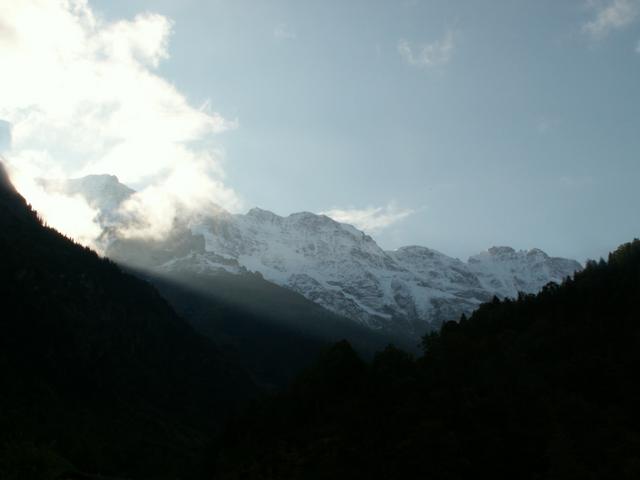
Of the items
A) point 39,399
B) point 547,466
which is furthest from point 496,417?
point 39,399

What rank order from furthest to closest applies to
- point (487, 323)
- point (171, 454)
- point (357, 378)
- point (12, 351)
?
point (12, 351) → point (171, 454) → point (487, 323) → point (357, 378)

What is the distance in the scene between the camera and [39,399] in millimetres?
171250

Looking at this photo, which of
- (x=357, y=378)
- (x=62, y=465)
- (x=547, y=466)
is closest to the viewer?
(x=547, y=466)

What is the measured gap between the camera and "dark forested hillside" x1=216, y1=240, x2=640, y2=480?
67500 mm

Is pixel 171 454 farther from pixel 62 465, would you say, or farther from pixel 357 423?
pixel 357 423

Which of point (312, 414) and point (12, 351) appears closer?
point (312, 414)

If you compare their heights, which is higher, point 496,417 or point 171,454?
point 496,417

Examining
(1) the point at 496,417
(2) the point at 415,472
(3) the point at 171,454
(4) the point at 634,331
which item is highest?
(4) the point at 634,331

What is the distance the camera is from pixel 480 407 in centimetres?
7906

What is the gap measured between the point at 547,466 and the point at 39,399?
14039 cm

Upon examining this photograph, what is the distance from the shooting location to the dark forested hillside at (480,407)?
67500 mm

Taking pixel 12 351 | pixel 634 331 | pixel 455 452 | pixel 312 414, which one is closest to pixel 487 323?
pixel 634 331

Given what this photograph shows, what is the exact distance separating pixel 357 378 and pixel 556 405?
102 feet

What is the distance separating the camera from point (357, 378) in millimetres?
99875
